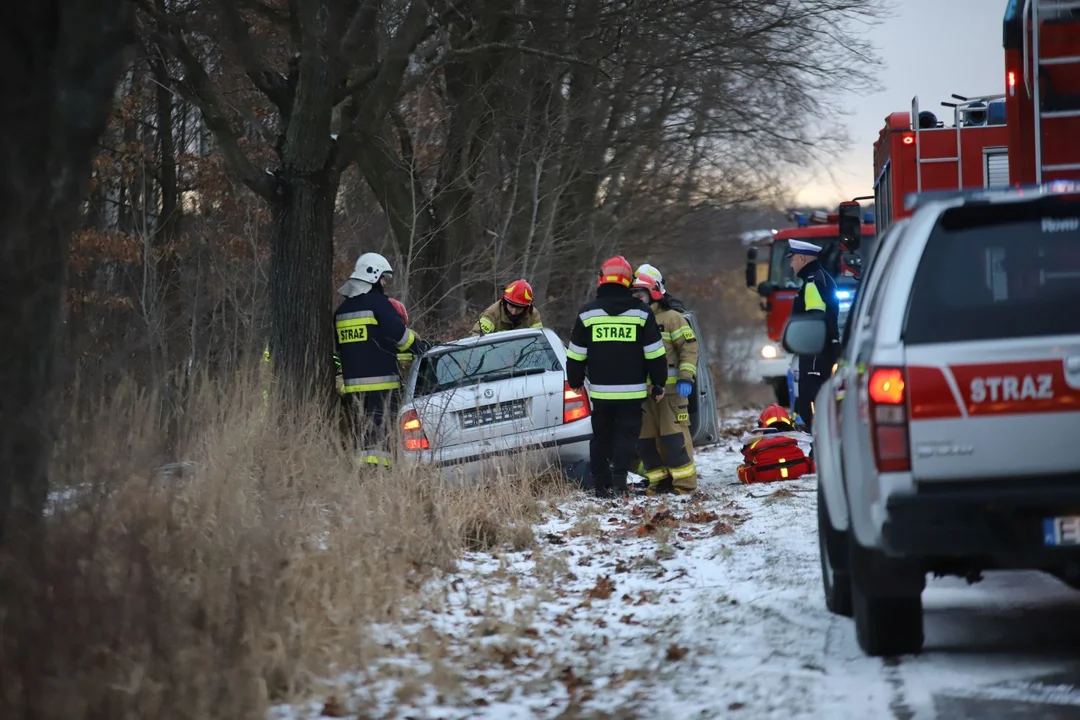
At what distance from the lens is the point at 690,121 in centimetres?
2253

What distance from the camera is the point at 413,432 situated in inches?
421

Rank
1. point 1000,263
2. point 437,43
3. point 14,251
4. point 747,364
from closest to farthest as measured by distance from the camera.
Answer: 1. point 14,251
2. point 1000,263
3. point 437,43
4. point 747,364

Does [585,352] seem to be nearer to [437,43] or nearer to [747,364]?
[437,43]

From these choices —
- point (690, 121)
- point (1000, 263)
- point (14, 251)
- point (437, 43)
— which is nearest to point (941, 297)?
point (1000, 263)

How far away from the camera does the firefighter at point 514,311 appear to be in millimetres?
13367

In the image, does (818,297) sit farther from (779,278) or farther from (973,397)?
(779,278)

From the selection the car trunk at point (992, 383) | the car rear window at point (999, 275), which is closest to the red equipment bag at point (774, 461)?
the car rear window at point (999, 275)

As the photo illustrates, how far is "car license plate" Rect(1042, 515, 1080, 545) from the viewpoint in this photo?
17.4 ft

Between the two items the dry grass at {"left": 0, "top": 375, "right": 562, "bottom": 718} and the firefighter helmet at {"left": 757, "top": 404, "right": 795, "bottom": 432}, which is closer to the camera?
the dry grass at {"left": 0, "top": 375, "right": 562, "bottom": 718}

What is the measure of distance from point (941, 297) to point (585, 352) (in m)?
6.54

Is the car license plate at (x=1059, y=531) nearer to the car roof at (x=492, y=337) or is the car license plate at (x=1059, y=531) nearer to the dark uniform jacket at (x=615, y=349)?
the dark uniform jacket at (x=615, y=349)

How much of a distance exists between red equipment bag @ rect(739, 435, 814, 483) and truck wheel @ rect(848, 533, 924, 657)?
284 inches

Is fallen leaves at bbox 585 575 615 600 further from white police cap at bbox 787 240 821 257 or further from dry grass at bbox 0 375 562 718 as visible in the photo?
white police cap at bbox 787 240 821 257

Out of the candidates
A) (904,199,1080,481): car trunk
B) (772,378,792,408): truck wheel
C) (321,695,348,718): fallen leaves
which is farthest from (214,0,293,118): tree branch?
(772,378,792,408): truck wheel
